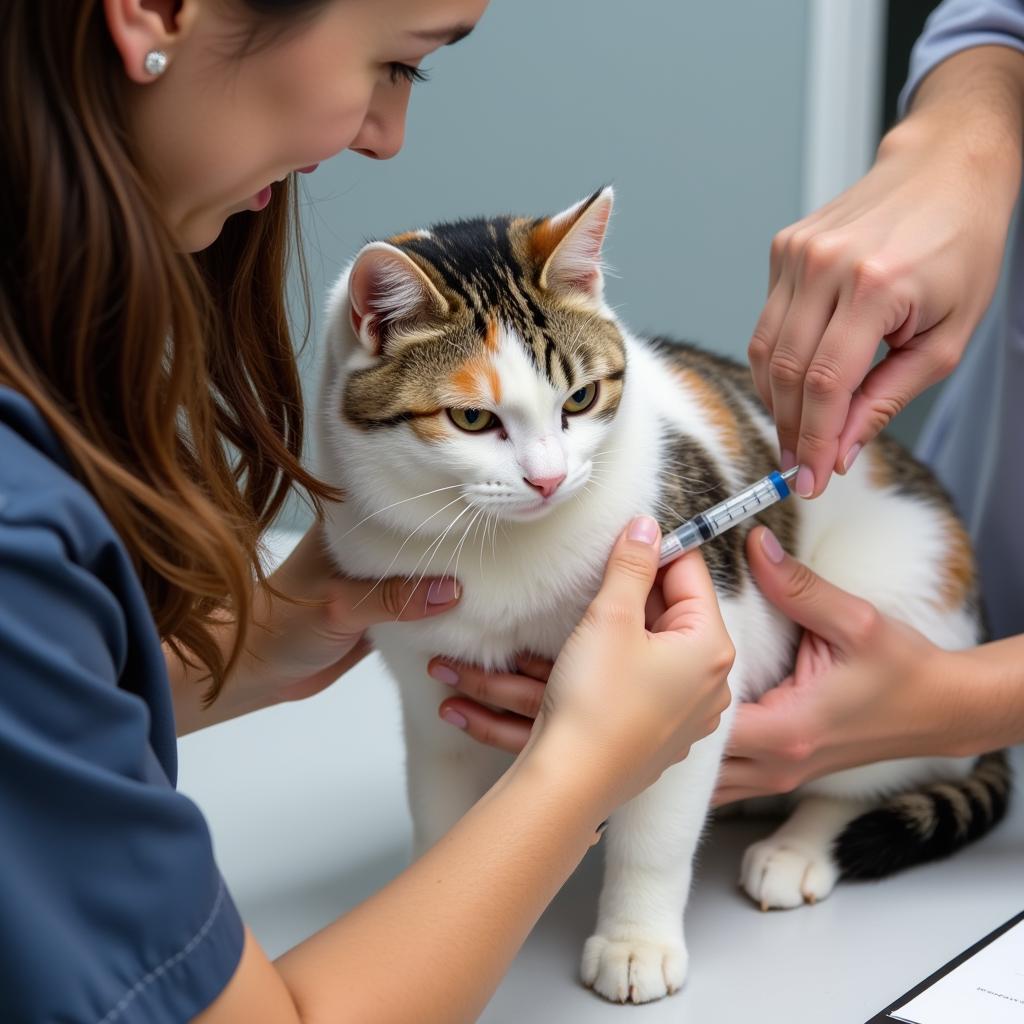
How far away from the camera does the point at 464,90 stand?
2105 mm

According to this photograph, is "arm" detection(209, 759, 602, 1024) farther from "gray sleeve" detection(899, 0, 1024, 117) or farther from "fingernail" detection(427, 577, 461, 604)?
"gray sleeve" detection(899, 0, 1024, 117)

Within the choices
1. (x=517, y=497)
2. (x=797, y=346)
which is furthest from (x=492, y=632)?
(x=797, y=346)

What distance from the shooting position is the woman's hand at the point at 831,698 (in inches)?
42.1

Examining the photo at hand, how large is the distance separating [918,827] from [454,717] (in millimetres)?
428

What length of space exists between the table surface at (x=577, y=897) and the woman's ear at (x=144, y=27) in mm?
691

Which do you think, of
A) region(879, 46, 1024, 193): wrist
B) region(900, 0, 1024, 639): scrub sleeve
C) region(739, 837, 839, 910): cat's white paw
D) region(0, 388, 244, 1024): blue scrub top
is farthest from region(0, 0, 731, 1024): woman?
region(900, 0, 1024, 639): scrub sleeve

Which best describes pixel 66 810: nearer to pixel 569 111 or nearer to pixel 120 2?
pixel 120 2

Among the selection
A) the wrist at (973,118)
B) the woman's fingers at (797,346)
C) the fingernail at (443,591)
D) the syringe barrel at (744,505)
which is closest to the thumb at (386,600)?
the fingernail at (443,591)

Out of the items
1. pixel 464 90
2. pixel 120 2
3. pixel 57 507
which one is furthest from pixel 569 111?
pixel 57 507

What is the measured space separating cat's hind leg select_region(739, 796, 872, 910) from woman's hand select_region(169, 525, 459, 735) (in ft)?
1.18

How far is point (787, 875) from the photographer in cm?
103

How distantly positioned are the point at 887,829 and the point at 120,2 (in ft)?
2.94

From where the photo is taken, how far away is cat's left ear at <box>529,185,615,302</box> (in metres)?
0.97

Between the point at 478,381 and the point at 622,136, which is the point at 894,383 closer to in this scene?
the point at 478,381
